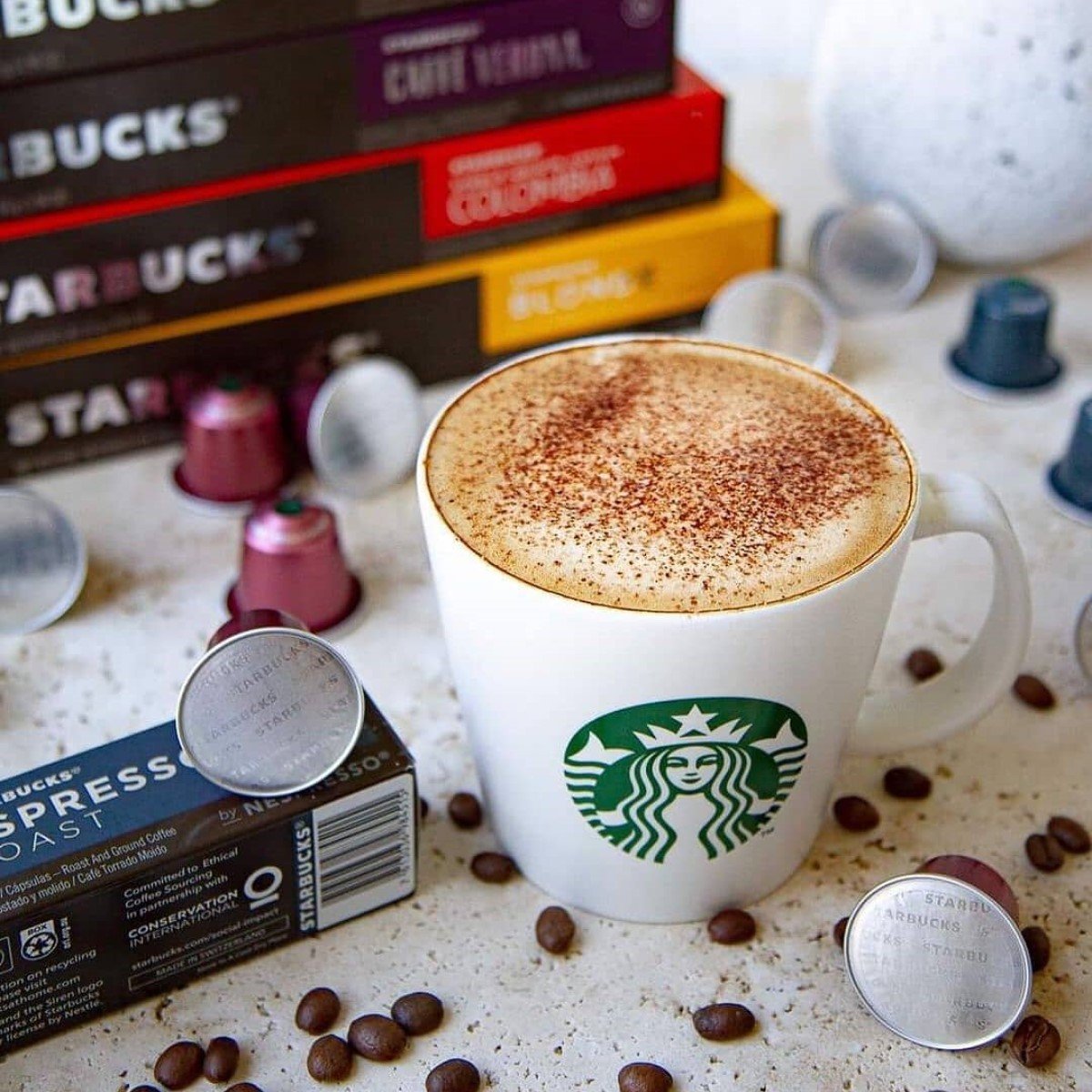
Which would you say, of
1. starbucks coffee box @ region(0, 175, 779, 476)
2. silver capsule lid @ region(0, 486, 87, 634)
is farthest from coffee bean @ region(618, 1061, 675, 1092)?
starbucks coffee box @ region(0, 175, 779, 476)

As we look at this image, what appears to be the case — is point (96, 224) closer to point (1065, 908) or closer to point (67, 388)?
point (67, 388)

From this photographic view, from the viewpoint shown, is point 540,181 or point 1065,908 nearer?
point 1065,908

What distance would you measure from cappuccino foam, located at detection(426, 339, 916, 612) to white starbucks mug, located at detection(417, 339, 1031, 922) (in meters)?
0.01

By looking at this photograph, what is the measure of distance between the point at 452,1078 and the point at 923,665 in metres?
0.35

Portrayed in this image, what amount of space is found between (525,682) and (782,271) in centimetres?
63

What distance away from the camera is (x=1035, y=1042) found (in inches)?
25.3

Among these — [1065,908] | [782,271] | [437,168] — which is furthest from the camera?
[782,271]

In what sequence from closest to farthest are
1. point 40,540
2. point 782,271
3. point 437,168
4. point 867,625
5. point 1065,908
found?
point 867,625
point 1065,908
point 40,540
point 437,168
point 782,271

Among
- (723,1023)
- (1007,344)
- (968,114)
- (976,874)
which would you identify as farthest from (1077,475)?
(723,1023)

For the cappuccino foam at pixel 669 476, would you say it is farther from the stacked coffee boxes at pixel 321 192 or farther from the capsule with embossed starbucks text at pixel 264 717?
the stacked coffee boxes at pixel 321 192

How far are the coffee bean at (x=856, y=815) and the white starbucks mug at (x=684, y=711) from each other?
0.13ft

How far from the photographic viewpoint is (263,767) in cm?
65

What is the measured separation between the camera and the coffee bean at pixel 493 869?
72 cm

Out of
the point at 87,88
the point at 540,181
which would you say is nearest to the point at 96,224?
the point at 87,88
